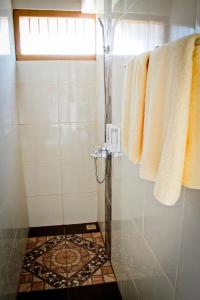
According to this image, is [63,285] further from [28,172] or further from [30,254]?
[28,172]

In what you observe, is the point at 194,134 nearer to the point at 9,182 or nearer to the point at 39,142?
the point at 9,182

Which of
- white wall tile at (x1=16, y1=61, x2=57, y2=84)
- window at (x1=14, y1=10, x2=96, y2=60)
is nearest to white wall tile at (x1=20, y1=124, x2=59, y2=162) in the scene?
white wall tile at (x1=16, y1=61, x2=57, y2=84)

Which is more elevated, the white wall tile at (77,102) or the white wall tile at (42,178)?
the white wall tile at (77,102)

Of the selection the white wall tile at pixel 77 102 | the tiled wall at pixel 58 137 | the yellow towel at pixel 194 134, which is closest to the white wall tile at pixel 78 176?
the tiled wall at pixel 58 137

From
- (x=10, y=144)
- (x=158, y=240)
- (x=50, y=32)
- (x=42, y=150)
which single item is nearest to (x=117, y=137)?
(x=158, y=240)

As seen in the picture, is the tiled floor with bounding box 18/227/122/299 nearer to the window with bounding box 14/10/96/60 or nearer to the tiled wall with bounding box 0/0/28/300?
the tiled wall with bounding box 0/0/28/300

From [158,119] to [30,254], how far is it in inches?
76.1

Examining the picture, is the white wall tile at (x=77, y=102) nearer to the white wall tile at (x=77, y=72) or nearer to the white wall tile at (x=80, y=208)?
the white wall tile at (x=77, y=72)

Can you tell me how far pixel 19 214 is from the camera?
2000 mm

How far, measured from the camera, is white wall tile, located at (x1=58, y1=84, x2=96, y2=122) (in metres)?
2.24

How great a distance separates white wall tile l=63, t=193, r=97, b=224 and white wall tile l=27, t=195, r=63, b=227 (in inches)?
3.0

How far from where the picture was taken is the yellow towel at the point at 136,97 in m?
0.82

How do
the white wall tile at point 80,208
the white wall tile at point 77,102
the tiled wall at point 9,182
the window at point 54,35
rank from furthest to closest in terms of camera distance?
the white wall tile at point 80,208 → the white wall tile at point 77,102 → the window at point 54,35 → the tiled wall at point 9,182

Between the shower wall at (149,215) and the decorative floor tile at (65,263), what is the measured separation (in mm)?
235
